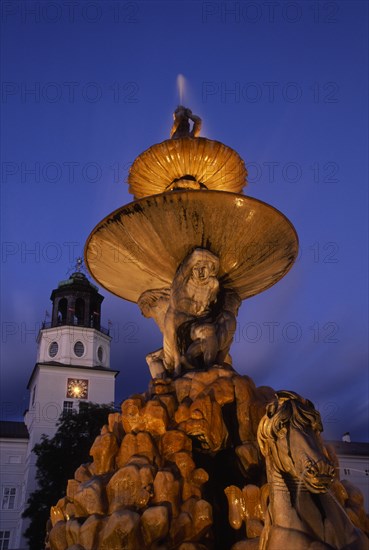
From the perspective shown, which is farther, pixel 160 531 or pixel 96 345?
pixel 96 345

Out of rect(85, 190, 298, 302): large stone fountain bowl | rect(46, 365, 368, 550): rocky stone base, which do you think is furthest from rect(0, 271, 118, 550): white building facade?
rect(46, 365, 368, 550): rocky stone base

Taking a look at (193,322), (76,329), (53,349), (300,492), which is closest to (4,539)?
(53,349)

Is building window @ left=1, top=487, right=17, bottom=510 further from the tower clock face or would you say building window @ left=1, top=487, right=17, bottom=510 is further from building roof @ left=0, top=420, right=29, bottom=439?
the tower clock face

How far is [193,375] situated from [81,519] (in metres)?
2.06

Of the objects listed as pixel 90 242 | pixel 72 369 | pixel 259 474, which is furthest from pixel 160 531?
pixel 72 369

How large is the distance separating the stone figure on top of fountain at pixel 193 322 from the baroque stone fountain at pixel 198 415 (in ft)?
0.06

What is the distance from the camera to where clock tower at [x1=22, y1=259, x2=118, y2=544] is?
1711 inches

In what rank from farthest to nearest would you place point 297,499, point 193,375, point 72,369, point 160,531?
point 72,369
point 193,375
point 160,531
point 297,499

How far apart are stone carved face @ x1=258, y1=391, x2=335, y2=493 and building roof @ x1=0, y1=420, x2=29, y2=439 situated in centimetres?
4526

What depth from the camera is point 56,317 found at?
1943 inches

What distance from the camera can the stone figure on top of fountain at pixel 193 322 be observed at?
7383mm

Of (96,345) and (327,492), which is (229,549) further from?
(96,345)

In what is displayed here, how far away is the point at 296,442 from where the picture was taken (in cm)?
346

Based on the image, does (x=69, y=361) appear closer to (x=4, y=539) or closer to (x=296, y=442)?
(x=4, y=539)
